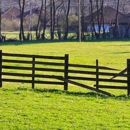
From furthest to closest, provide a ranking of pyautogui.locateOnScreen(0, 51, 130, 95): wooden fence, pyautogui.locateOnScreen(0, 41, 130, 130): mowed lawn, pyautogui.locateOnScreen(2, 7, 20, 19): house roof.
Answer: pyautogui.locateOnScreen(2, 7, 20, 19): house roof < pyautogui.locateOnScreen(0, 51, 130, 95): wooden fence < pyautogui.locateOnScreen(0, 41, 130, 130): mowed lawn

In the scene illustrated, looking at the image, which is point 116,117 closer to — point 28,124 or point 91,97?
point 28,124

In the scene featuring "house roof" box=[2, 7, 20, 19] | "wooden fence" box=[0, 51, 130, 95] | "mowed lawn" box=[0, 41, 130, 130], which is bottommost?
"mowed lawn" box=[0, 41, 130, 130]

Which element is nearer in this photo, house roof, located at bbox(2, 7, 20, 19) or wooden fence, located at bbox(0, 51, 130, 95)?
wooden fence, located at bbox(0, 51, 130, 95)

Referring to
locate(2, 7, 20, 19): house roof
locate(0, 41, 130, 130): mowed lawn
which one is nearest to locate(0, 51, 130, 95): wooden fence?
locate(0, 41, 130, 130): mowed lawn

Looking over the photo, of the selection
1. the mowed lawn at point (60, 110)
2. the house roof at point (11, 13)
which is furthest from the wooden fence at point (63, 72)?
the house roof at point (11, 13)

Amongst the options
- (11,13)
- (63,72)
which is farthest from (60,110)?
(11,13)

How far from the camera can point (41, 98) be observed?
1537 cm

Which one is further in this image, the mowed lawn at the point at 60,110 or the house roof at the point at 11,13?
the house roof at the point at 11,13

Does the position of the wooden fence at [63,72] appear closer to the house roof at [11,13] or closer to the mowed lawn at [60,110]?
the mowed lawn at [60,110]

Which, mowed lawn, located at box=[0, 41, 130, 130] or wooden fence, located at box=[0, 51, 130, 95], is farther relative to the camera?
wooden fence, located at box=[0, 51, 130, 95]

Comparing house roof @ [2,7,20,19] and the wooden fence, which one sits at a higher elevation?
house roof @ [2,7,20,19]

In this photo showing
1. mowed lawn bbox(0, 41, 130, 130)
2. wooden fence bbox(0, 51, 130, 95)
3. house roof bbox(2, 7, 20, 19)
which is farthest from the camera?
house roof bbox(2, 7, 20, 19)

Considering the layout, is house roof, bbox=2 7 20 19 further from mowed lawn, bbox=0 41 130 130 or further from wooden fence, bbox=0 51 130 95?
mowed lawn, bbox=0 41 130 130

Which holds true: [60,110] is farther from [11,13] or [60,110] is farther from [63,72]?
[11,13]
